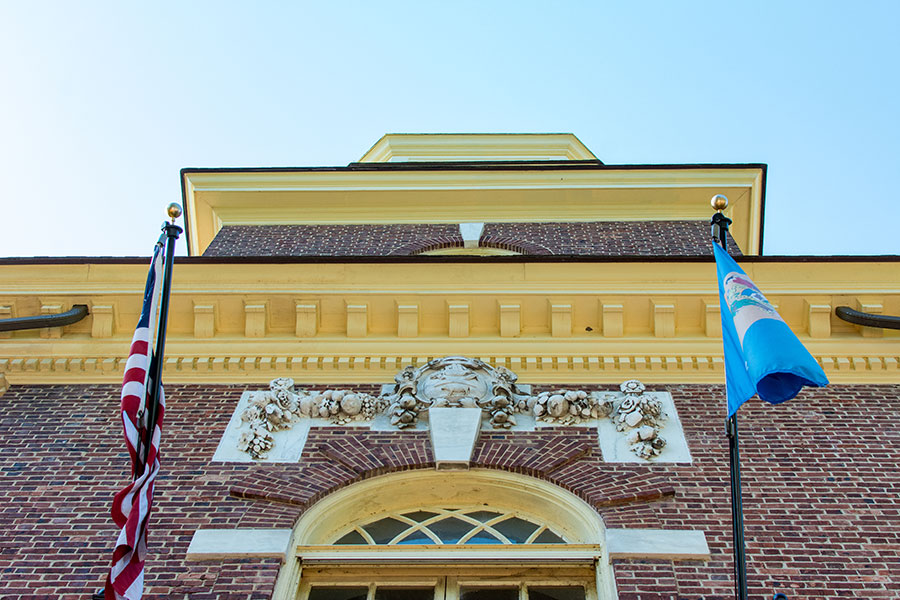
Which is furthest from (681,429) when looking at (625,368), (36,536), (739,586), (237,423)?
(36,536)

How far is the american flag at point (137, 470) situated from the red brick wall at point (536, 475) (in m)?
1.00

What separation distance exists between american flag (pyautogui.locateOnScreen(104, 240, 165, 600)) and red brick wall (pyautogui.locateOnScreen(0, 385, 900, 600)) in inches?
39.5

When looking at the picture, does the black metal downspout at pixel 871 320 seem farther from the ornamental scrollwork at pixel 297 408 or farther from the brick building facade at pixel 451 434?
the ornamental scrollwork at pixel 297 408

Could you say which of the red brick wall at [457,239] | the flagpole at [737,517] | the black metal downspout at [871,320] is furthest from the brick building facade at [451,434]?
the red brick wall at [457,239]

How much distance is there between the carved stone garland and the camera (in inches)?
416

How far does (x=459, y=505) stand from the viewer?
10031 mm

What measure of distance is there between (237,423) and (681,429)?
4560 mm

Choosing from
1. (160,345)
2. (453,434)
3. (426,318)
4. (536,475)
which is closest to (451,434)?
(453,434)

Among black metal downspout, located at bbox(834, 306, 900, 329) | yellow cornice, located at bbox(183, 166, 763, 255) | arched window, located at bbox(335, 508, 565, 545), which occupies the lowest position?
arched window, located at bbox(335, 508, 565, 545)

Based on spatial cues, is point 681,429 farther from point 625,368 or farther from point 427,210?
point 427,210

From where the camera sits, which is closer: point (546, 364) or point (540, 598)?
point (540, 598)

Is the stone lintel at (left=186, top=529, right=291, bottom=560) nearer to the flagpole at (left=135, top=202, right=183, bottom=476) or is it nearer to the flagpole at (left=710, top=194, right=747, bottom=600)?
the flagpole at (left=135, top=202, right=183, bottom=476)

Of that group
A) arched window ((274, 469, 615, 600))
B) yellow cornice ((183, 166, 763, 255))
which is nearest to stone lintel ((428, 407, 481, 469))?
arched window ((274, 469, 615, 600))

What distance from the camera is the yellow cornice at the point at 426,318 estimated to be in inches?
457
